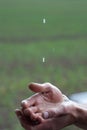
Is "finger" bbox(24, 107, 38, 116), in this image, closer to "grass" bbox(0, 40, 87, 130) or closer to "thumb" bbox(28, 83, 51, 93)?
"thumb" bbox(28, 83, 51, 93)

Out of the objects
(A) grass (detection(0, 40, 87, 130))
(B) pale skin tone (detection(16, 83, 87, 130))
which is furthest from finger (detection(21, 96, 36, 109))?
(A) grass (detection(0, 40, 87, 130))

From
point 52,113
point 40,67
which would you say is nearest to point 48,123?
point 52,113

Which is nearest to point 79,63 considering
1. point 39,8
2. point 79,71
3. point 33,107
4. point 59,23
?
point 79,71

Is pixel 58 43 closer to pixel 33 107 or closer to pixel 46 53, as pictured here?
pixel 46 53

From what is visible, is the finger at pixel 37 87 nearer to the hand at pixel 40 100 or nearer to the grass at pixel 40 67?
the hand at pixel 40 100

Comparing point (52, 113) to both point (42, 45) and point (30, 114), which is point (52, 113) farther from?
point (42, 45)

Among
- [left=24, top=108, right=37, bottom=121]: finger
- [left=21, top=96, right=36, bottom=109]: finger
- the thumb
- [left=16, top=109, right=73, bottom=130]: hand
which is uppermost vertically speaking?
the thumb

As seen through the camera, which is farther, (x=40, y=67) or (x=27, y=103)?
(x=40, y=67)
